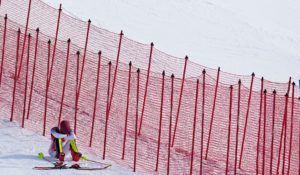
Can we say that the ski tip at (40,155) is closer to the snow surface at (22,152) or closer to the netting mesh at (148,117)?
the snow surface at (22,152)

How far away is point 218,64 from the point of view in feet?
84.3

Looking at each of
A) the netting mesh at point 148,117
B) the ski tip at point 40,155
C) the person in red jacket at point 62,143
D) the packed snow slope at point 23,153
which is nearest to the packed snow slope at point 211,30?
the netting mesh at point 148,117

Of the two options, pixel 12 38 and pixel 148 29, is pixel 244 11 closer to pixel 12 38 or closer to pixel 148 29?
pixel 148 29

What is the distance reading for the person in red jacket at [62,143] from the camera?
1195cm

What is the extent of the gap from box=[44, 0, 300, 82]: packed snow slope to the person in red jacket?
540 inches

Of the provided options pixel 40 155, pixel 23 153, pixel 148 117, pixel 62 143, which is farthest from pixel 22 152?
pixel 148 117

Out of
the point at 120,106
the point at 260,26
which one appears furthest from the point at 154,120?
the point at 260,26

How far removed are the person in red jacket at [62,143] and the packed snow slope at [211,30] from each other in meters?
13.7

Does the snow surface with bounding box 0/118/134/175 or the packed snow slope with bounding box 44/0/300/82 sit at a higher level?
the packed snow slope with bounding box 44/0/300/82

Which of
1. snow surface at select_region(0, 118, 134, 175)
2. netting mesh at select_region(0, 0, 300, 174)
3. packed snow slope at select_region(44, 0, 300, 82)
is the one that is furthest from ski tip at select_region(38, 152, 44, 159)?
packed snow slope at select_region(44, 0, 300, 82)

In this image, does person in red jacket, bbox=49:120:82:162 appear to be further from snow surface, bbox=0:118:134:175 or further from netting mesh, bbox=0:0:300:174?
netting mesh, bbox=0:0:300:174

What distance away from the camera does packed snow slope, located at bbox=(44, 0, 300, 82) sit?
26.5 metres

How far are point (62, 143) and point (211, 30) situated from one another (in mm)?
18730

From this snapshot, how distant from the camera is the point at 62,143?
12102 millimetres
